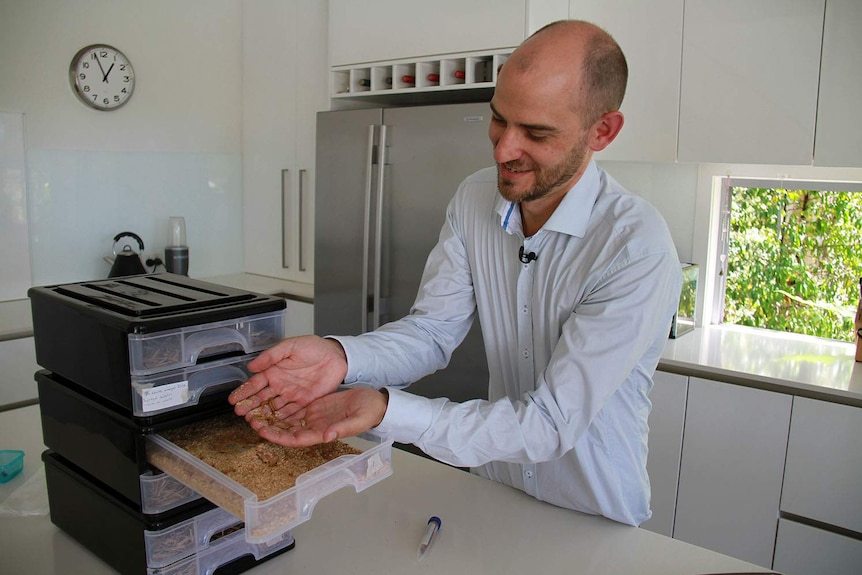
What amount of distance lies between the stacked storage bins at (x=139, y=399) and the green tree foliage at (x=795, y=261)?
248 cm

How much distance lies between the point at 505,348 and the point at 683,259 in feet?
6.02

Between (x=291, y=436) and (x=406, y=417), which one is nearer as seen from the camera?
(x=291, y=436)

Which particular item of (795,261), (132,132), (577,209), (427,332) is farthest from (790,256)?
(132,132)

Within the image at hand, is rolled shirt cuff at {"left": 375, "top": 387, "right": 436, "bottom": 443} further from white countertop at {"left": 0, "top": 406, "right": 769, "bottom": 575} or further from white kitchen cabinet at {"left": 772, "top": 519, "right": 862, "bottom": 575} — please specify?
white kitchen cabinet at {"left": 772, "top": 519, "right": 862, "bottom": 575}

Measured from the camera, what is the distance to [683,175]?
3049 mm

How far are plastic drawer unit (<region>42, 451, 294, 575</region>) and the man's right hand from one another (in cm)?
18

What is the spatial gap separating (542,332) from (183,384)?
0.75 metres

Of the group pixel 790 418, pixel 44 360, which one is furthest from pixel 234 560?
pixel 790 418

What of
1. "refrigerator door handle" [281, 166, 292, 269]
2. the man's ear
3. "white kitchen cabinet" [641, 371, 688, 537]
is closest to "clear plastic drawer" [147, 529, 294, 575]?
the man's ear

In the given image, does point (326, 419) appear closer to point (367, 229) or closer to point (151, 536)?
point (151, 536)

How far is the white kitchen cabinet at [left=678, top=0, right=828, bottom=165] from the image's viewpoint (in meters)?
2.38

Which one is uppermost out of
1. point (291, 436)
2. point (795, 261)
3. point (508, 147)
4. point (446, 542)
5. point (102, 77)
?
point (102, 77)

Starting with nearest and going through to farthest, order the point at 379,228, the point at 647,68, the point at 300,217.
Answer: the point at 647,68 < the point at 379,228 < the point at 300,217

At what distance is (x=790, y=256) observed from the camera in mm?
2977
